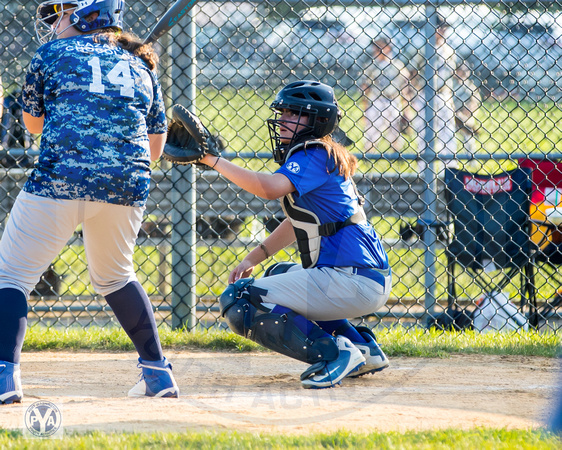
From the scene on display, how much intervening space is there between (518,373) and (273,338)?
133 cm

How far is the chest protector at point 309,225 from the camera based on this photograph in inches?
121

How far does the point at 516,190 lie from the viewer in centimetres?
491

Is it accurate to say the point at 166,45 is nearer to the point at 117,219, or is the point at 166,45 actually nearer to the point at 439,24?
the point at 439,24

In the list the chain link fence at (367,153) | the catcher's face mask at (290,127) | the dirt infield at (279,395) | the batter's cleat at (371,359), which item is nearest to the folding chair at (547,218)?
the chain link fence at (367,153)

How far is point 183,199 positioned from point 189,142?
52.5 inches

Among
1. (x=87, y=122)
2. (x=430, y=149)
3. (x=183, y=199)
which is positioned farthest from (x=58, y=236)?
(x=430, y=149)

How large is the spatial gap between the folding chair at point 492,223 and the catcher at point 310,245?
188 cm

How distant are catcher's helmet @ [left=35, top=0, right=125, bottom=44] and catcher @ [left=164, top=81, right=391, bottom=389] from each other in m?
0.46

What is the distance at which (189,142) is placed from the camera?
117 inches

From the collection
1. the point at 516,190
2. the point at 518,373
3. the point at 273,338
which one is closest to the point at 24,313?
the point at 273,338

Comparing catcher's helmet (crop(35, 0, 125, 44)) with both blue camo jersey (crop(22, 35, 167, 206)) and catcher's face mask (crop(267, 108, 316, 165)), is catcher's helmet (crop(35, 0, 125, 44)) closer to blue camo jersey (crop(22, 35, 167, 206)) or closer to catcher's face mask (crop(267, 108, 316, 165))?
blue camo jersey (crop(22, 35, 167, 206))

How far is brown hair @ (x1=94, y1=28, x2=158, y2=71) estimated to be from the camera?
8.81 ft
